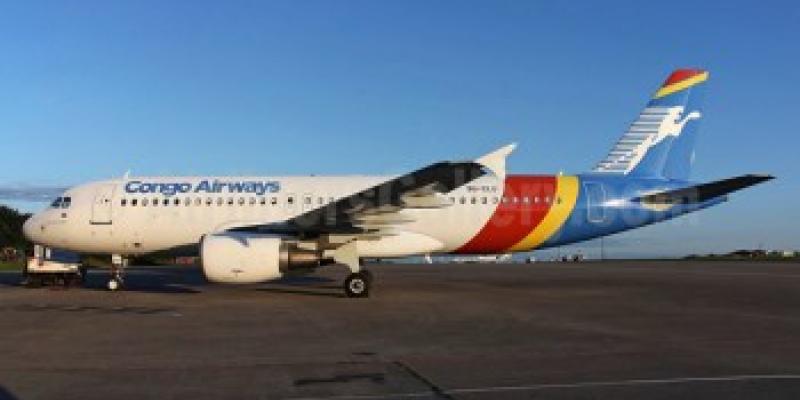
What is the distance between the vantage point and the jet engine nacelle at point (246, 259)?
17.4 metres

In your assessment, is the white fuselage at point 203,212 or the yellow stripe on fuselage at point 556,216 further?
the yellow stripe on fuselage at point 556,216

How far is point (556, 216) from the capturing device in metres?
20.8

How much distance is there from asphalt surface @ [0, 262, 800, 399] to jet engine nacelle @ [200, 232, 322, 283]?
713mm

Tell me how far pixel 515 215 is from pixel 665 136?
17.7 ft

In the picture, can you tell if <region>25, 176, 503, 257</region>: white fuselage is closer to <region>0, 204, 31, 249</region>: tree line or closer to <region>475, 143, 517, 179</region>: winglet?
<region>475, 143, 517, 179</region>: winglet

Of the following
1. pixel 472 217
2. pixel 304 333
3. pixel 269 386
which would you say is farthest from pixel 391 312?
pixel 269 386

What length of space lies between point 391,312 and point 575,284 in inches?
→ 400

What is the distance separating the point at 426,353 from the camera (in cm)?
963

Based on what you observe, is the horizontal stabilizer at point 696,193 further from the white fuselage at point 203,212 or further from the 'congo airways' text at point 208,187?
the 'congo airways' text at point 208,187

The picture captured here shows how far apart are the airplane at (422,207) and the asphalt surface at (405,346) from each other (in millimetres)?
1825

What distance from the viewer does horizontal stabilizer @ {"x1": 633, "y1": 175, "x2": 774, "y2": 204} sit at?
19.7m

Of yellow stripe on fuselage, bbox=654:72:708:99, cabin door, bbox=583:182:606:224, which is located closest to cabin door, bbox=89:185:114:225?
cabin door, bbox=583:182:606:224

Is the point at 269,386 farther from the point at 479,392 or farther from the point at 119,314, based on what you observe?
the point at 119,314

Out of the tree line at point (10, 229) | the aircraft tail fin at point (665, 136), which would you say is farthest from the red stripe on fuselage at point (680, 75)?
the tree line at point (10, 229)
